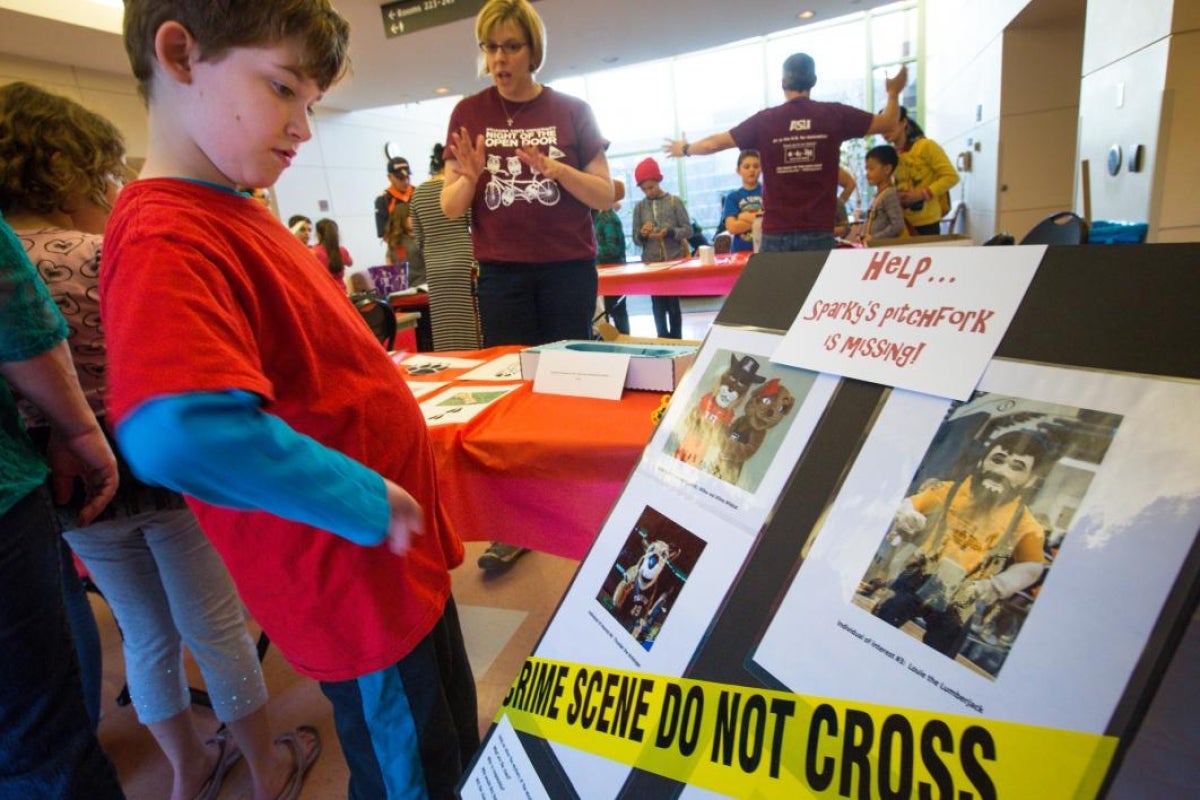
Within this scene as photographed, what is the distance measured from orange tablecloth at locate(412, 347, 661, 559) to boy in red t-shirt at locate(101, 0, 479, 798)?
8.9 inches

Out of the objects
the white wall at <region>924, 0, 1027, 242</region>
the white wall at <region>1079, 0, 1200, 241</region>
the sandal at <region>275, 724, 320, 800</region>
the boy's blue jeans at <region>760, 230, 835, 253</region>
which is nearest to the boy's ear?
the sandal at <region>275, 724, 320, 800</region>

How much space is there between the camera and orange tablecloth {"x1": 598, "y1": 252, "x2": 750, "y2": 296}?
3318 millimetres

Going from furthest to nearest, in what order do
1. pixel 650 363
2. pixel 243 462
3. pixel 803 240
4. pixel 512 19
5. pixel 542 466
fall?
1. pixel 803 240
2. pixel 512 19
3. pixel 650 363
4. pixel 542 466
5. pixel 243 462

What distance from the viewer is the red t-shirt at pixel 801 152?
281 cm

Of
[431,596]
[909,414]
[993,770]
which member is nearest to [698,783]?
[993,770]

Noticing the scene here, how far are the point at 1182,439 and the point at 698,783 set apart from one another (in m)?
0.40

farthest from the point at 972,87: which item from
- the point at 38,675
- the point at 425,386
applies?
the point at 38,675

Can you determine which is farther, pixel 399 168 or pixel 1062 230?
pixel 399 168

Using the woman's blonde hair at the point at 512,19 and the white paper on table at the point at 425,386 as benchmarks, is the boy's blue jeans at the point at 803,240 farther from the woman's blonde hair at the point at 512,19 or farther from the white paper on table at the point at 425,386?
the white paper on table at the point at 425,386

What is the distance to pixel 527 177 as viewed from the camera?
1691mm

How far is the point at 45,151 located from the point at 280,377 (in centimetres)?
86

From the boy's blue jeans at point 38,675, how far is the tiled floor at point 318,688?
0.59 m

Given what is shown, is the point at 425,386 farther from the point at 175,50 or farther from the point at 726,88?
the point at 726,88

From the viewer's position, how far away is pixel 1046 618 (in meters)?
0.37
